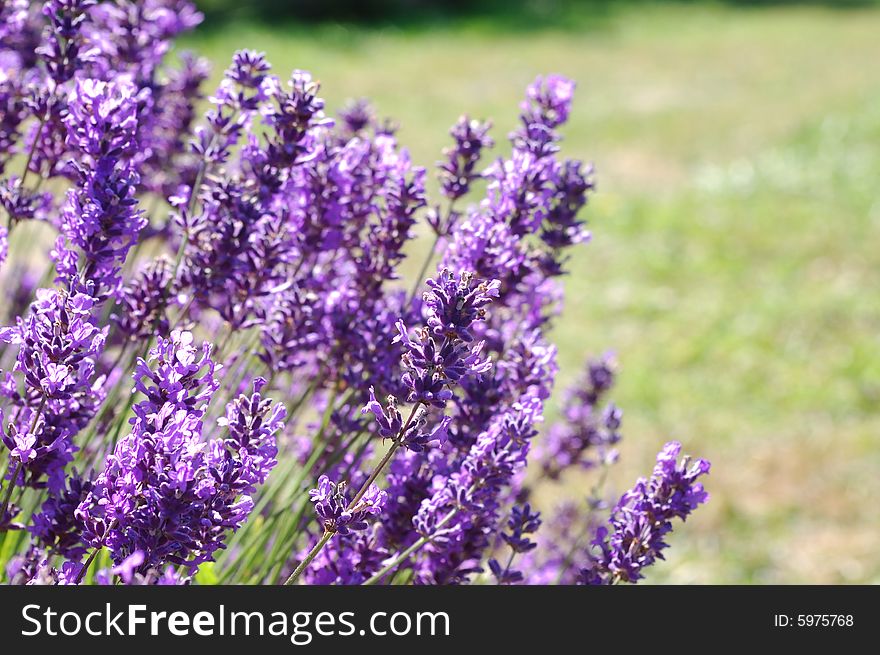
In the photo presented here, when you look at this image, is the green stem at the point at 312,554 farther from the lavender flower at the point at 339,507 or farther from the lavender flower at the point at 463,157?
the lavender flower at the point at 463,157

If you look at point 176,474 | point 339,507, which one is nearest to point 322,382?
point 339,507

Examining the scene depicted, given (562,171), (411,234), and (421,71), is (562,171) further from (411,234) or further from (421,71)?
(421,71)

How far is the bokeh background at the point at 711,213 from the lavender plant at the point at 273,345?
5.13 feet

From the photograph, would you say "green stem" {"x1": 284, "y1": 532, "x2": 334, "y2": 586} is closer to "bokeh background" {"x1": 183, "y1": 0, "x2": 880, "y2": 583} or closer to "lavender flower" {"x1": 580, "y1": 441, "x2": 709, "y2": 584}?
"lavender flower" {"x1": 580, "y1": 441, "x2": 709, "y2": 584}

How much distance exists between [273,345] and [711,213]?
6515 mm

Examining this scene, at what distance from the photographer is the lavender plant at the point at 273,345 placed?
1.39 m

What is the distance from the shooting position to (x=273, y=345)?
2.00m

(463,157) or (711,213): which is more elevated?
(463,157)

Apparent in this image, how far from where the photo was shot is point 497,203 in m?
1.97

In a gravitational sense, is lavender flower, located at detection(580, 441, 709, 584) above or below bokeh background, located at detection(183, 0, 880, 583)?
above

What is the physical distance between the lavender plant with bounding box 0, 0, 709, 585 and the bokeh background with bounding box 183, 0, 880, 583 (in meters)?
1.57

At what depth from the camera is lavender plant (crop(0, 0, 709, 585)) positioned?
1392 mm

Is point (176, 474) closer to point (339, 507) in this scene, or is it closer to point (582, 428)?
point (339, 507)

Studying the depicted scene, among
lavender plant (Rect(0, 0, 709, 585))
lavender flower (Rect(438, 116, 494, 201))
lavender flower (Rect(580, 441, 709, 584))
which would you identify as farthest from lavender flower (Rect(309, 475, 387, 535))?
lavender flower (Rect(438, 116, 494, 201))
